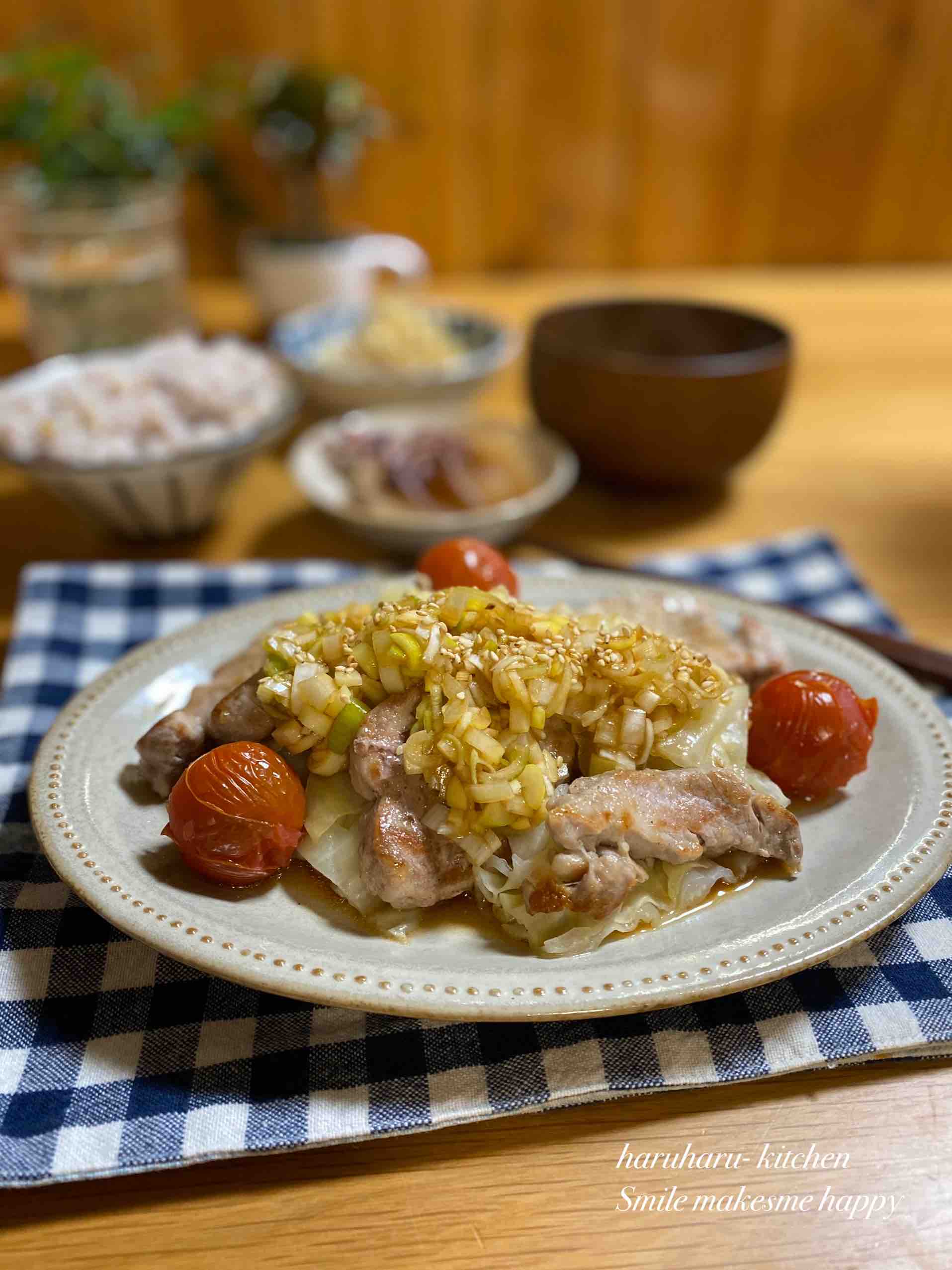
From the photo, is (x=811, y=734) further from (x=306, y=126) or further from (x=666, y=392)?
(x=306, y=126)

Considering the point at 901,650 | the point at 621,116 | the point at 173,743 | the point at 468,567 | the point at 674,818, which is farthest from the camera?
the point at 621,116

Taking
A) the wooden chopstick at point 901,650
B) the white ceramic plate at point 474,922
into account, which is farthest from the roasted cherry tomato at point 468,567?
the white ceramic plate at point 474,922

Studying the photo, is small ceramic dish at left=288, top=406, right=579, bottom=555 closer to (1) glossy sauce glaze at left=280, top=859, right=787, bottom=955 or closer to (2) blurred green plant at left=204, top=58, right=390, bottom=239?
(1) glossy sauce glaze at left=280, top=859, right=787, bottom=955

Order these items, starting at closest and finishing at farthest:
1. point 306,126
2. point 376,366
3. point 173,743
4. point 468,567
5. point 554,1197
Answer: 1. point 554,1197
2. point 173,743
3. point 468,567
4. point 376,366
5. point 306,126

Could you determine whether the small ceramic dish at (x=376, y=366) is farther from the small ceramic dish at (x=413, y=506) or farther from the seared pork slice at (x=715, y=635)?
the seared pork slice at (x=715, y=635)

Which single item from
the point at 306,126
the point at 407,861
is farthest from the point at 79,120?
the point at 407,861

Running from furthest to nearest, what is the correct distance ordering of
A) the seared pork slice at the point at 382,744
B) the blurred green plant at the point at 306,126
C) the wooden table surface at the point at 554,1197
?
the blurred green plant at the point at 306,126, the seared pork slice at the point at 382,744, the wooden table surface at the point at 554,1197
